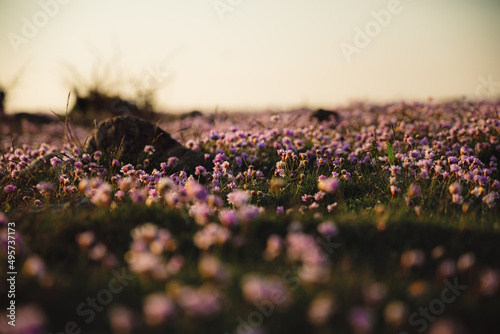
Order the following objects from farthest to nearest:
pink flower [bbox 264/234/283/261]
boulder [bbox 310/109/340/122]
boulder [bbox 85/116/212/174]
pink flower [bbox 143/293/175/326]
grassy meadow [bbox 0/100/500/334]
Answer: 1. boulder [bbox 310/109/340/122]
2. boulder [bbox 85/116/212/174]
3. pink flower [bbox 264/234/283/261]
4. grassy meadow [bbox 0/100/500/334]
5. pink flower [bbox 143/293/175/326]

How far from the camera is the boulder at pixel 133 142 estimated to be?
6.68 meters

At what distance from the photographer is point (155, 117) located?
1712 cm

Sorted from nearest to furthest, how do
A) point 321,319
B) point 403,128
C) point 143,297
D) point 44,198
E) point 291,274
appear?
point 321,319, point 143,297, point 291,274, point 44,198, point 403,128

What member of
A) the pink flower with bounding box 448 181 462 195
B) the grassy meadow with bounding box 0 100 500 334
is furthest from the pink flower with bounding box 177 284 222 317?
the pink flower with bounding box 448 181 462 195

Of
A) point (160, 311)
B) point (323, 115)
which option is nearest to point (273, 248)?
point (160, 311)

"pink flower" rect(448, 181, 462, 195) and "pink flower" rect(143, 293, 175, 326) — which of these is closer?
"pink flower" rect(143, 293, 175, 326)

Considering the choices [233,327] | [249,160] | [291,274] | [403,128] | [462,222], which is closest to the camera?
[233,327]

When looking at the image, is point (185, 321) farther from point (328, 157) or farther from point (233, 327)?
point (328, 157)

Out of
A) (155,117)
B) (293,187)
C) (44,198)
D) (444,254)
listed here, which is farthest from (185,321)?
(155,117)

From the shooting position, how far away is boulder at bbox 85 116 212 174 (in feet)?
21.9

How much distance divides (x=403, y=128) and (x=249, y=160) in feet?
11.3

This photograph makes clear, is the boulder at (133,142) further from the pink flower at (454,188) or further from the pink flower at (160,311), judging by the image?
the pink flower at (160,311)

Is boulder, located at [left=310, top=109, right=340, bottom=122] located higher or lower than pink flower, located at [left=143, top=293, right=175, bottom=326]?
higher

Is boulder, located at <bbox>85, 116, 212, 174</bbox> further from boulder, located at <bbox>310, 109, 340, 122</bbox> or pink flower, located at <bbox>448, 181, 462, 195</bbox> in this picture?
boulder, located at <bbox>310, 109, 340, 122</bbox>
